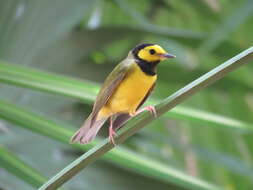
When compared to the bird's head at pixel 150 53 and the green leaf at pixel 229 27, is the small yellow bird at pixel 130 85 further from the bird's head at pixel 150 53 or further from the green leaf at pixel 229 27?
the green leaf at pixel 229 27

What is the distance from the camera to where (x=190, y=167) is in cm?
210

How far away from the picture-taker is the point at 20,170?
90 centimetres

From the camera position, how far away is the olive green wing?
3.93 ft

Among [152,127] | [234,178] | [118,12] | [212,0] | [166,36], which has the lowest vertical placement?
[234,178]

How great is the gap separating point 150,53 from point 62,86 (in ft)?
1.57

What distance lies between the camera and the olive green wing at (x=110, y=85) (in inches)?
47.1

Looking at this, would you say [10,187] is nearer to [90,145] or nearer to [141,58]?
[90,145]

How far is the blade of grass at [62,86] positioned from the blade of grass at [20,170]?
0.12 metres

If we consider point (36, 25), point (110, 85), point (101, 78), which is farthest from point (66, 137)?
point (101, 78)

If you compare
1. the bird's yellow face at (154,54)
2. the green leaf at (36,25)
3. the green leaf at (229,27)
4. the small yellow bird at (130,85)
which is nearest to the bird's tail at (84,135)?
the small yellow bird at (130,85)

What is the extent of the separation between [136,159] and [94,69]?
30.1 inches

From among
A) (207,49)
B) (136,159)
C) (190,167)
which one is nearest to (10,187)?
(136,159)

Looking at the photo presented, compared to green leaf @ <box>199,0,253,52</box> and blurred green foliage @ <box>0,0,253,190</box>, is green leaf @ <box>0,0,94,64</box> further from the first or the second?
green leaf @ <box>199,0,253,52</box>

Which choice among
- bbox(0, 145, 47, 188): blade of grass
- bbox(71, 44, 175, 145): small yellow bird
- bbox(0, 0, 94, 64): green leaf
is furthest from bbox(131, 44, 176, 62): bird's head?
bbox(0, 145, 47, 188): blade of grass
